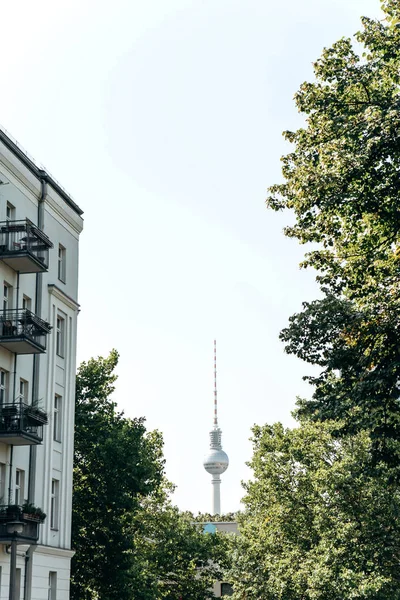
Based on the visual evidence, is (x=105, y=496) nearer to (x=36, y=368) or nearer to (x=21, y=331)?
(x=36, y=368)

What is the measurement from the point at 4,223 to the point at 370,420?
572 inches

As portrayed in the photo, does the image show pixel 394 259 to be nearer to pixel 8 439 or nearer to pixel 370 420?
pixel 370 420

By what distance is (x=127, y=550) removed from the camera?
140ft

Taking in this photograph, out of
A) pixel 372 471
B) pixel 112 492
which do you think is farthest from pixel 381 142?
pixel 112 492

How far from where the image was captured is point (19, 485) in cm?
3108

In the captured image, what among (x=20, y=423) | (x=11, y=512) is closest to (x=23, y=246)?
(x=20, y=423)

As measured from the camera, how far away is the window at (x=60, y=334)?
117 feet

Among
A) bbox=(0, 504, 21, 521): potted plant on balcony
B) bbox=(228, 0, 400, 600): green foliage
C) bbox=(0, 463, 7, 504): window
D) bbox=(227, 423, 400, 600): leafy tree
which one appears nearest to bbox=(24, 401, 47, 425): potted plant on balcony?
bbox=(0, 463, 7, 504): window

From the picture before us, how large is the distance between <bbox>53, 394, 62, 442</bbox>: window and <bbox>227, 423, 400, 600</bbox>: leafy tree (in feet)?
45.7

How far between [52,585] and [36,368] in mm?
7766

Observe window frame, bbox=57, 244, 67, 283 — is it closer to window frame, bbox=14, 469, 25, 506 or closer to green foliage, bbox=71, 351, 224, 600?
window frame, bbox=14, 469, 25, 506

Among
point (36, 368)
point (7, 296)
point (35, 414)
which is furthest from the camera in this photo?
point (36, 368)

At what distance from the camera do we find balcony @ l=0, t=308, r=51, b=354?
96.7 ft

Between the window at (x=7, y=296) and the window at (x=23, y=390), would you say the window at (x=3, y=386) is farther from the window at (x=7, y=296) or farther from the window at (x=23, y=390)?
the window at (x=7, y=296)
